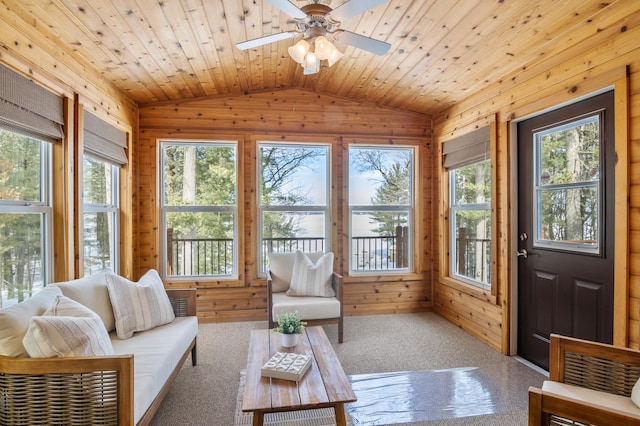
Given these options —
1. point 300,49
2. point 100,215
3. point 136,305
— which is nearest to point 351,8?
point 300,49

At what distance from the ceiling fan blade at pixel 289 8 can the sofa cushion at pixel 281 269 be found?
261 cm

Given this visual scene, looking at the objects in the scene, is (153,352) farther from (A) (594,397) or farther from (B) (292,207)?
(B) (292,207)

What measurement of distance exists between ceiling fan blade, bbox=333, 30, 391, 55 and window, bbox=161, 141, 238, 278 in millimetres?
2418

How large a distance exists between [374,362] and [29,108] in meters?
3.25

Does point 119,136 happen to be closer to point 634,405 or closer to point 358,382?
point 358,382

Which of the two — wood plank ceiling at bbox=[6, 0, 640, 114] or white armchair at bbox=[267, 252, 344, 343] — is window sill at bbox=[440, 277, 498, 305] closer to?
white armchair at bbox=[267, 252, 344, 343]

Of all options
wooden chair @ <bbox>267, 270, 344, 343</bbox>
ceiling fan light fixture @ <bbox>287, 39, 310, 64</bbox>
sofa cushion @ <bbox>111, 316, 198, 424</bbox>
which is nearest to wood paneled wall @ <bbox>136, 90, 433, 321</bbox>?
wooden chair @ <bbox>267, 270, 344, 343</bbox>

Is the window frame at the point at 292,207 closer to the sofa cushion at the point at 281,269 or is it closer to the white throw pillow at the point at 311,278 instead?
the sofa cushion at the point at 281,269

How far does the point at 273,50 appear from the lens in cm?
333

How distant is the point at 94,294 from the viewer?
241 cm

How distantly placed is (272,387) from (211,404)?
86 cm

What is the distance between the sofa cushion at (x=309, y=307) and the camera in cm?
340

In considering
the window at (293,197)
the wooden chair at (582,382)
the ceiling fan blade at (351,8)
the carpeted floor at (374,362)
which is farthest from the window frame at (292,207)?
the wooden chair at (582,382)

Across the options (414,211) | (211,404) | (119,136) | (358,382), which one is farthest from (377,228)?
(119,136)
